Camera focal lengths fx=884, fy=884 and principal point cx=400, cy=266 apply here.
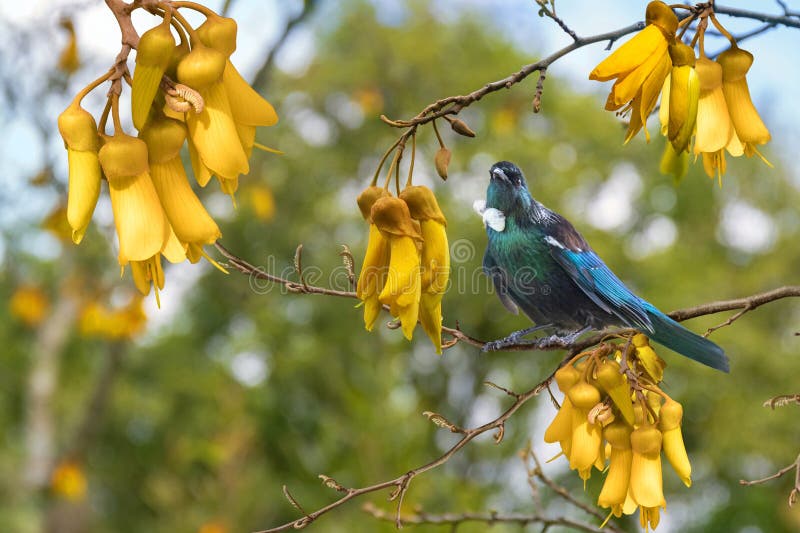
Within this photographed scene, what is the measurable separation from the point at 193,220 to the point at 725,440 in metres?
8.24

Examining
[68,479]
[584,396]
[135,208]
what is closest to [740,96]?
[584,396]

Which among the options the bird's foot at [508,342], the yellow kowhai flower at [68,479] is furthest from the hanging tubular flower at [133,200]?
the yellow kowhai flower at [68,479]

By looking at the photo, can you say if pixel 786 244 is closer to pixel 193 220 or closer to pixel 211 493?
pixel 211 493

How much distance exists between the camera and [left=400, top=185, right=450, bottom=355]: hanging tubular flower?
87 cm

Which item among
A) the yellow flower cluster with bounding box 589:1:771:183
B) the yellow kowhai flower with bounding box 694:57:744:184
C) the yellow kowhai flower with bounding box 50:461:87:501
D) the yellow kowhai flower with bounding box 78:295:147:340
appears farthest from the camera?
the yellow kowhai flower with bounding box 50:461:87:501

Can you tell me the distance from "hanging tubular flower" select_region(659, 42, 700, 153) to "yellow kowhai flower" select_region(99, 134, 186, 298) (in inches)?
19.8

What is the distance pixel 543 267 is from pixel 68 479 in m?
4.79

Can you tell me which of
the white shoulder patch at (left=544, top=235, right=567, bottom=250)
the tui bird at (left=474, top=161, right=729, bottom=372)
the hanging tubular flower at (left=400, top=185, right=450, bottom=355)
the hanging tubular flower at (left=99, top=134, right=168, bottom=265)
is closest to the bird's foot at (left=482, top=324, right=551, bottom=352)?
the tui bird at (left=474, top=161, right=729, bottom=372)

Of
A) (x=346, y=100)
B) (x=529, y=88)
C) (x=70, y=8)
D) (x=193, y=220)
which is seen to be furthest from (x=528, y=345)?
(x=346, y=100)

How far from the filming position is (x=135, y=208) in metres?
0.84

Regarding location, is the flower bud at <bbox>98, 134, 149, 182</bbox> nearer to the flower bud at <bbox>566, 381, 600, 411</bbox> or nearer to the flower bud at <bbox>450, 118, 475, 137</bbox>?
the flower bud at <bbox>450, 118, 475, 137</bbox>

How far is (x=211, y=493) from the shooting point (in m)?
6.40

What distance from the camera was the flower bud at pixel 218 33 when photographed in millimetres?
818

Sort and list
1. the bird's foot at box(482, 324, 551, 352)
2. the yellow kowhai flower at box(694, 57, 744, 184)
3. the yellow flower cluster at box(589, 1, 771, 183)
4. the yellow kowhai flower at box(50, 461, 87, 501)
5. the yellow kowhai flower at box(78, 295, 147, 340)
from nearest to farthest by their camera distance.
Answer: the yellow flower cluster at box(589, 1, 771, 183)
the yellow kowhai flower at box(694, 57, 744, 184)
the bird's foot at box(482, 324, 551, 352)
the yellow kowhai flower at box(78, 295, 147, 340)
the yellow kowhai flower at box(50, 461, 87, 501)
